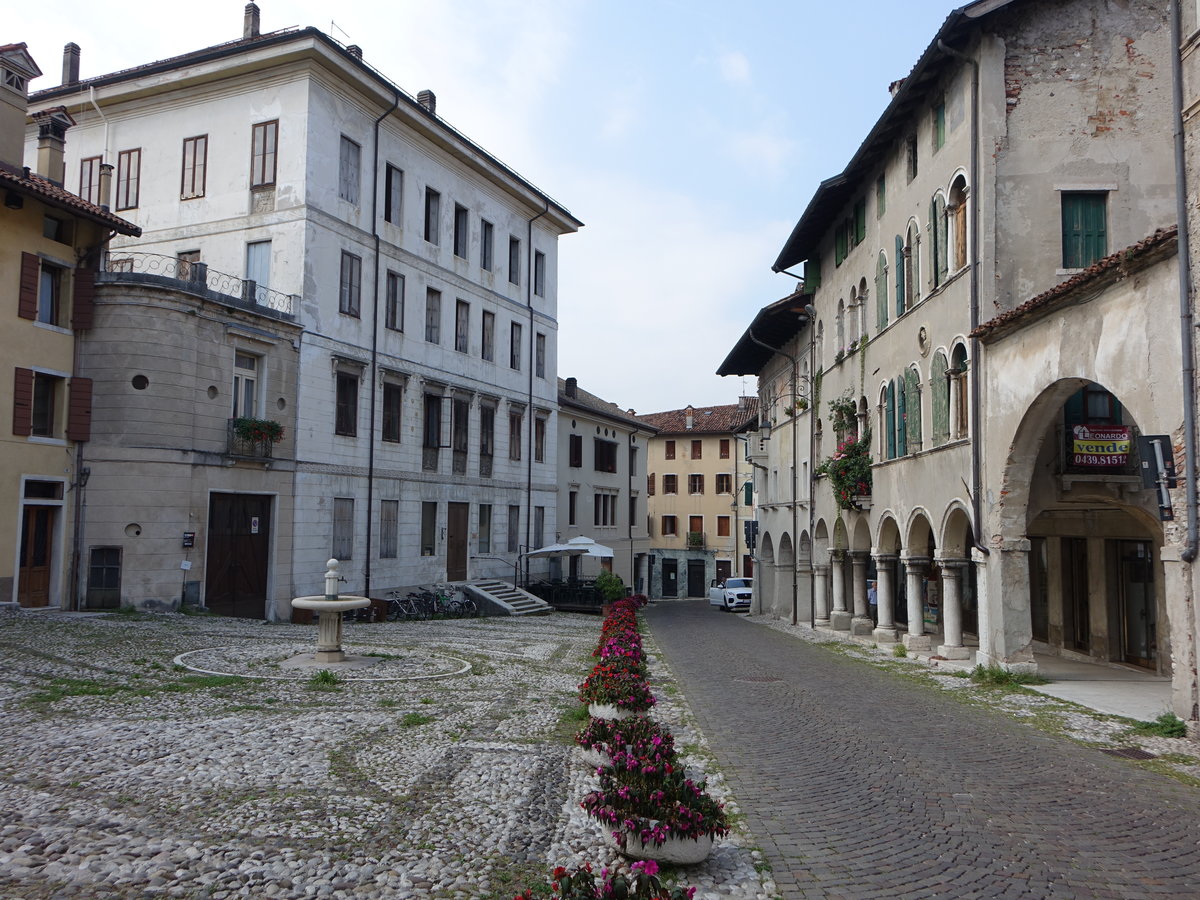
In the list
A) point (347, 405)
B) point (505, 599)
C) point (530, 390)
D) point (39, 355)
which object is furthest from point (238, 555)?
point (530, 390)

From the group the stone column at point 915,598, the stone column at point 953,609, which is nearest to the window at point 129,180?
the stone column at point 915,598

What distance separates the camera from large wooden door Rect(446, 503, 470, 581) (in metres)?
32.6

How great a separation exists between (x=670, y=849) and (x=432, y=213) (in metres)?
28.8

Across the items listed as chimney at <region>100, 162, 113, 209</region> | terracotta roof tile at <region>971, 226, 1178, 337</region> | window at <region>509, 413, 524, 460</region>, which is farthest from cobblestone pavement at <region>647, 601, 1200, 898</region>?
window at <region>509, 413, 524, 460</region>

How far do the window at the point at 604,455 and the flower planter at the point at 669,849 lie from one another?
40916 millimetres

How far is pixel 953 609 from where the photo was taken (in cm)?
1936

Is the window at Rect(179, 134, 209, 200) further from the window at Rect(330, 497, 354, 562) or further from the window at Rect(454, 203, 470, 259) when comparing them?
the window at Rect(330, 497, 354, 562)

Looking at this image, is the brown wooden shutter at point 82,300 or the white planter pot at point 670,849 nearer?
the white planter pot at point 670,849

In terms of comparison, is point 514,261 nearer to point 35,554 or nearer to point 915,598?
point 35,554

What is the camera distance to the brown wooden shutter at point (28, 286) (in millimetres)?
20062

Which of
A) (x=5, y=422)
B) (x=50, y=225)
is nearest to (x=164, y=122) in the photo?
(x=50, y=225)

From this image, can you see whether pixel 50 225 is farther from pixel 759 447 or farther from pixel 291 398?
A: pixel 759 447

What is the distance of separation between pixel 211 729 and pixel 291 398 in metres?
16.4

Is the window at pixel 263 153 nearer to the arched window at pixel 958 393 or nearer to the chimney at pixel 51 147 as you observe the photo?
the chimney at pixel 51 147
